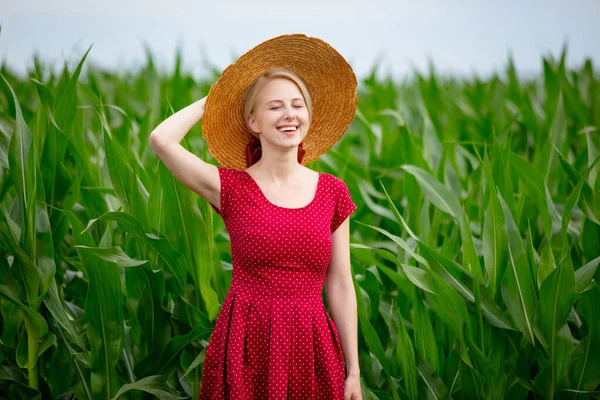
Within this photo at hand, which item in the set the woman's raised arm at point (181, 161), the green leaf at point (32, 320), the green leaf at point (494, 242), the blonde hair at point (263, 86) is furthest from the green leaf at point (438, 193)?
the green leaf at point (32, 320)

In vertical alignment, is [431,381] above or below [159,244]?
below

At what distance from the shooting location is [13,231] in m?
1.42

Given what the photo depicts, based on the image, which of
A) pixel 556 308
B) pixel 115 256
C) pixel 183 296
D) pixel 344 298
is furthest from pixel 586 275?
pixel 115 256

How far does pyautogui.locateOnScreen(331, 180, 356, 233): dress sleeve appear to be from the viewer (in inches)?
48.7

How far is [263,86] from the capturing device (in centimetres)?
120

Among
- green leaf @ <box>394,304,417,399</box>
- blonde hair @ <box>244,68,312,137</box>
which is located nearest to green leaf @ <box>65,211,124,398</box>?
blonde hair @ <box>244,68,312,137</box>

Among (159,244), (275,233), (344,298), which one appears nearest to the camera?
(275,233)

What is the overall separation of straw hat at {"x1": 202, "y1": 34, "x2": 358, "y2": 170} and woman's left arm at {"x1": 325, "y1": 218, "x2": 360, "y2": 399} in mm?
172

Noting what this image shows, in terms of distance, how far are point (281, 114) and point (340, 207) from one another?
19cm

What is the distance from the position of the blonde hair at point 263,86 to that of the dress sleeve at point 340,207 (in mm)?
133

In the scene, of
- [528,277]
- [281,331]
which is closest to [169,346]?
[281,331]

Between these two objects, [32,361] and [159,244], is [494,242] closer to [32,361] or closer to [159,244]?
[159,244]

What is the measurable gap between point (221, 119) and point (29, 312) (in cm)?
52

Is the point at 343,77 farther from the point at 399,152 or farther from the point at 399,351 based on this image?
the point at 399,152
